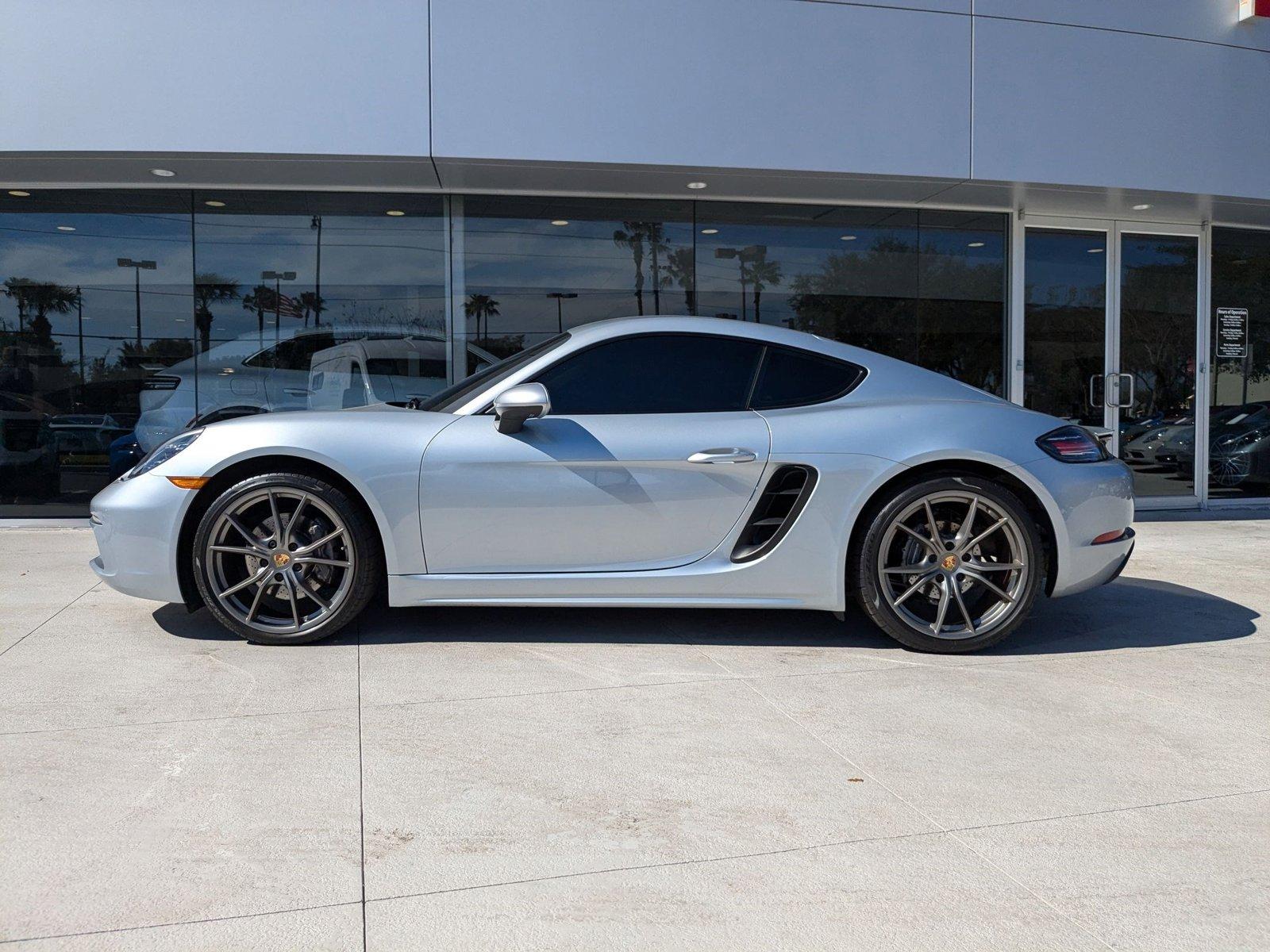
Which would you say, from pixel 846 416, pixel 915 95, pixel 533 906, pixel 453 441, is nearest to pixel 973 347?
pixel 915 95

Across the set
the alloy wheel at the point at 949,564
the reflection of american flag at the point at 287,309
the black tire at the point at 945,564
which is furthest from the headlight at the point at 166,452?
the reflection of american flag at the point at 287,309

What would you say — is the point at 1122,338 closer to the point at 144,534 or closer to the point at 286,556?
the point at 286,556

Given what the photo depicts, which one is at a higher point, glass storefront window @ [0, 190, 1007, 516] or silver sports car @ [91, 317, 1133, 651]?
glass storefront window @ [0, 190, 1007, 516]

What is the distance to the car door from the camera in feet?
12.9

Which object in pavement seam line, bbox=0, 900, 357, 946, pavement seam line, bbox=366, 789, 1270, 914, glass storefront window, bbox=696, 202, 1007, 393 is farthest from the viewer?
glass storefront window, bbox=696, 202, 1007, 393

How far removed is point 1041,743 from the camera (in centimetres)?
302

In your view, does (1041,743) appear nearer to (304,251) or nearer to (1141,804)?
(1141,804)

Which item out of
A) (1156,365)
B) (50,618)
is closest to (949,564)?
(50,618)

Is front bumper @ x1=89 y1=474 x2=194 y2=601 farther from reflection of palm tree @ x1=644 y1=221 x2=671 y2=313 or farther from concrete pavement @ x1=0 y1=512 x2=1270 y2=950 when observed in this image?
reflection of palm tree @ x1=644 y1=221 x2=671 y2=313

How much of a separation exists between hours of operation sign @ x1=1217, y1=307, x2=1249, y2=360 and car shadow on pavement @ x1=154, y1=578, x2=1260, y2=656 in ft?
18.3

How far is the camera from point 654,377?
4.12 metres

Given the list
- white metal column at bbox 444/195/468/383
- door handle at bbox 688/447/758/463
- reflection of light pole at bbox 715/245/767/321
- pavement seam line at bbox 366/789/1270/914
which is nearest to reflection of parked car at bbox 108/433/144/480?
white metal column at bbox 444/195/468/383

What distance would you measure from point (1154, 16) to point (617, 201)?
433 centimetres

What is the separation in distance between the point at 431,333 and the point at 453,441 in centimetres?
448
